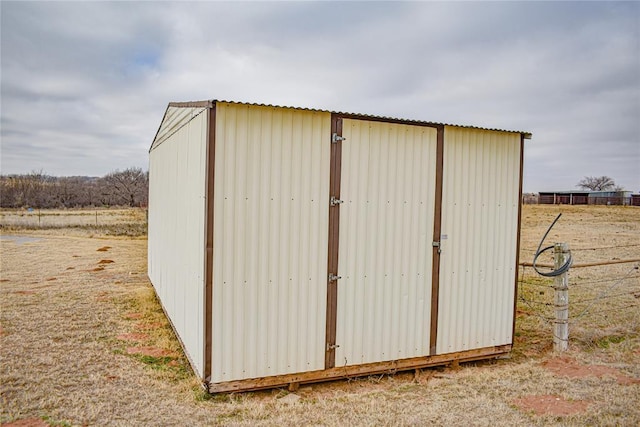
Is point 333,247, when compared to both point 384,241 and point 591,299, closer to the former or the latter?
point 384,241

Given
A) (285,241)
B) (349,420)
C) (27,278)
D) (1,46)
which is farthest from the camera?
(1,46)

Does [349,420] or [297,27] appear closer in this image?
[349,420]

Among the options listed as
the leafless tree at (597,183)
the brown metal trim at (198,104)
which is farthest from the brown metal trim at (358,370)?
the leafless tree at (597,183)

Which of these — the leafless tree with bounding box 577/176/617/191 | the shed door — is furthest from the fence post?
the leafless tree with bounding box 577/176/617/191

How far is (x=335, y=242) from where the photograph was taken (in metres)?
4.29

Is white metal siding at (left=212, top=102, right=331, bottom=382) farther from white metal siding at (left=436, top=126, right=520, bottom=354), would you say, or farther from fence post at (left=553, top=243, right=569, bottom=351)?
fence post at (left=553, top=243, right=569, bottom=351)

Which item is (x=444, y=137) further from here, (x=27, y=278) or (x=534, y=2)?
(x=27, y=278)

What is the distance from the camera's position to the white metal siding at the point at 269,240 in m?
3.84

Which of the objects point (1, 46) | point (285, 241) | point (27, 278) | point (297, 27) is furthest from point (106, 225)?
point (285, 241)

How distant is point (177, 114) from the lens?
5.30m

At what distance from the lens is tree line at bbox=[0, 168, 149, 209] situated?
1403 inches

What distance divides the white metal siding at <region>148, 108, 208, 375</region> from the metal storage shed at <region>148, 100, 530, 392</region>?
4 cm

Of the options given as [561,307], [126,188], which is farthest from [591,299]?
[126,188]

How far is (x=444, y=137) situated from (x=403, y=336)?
7.10ft
